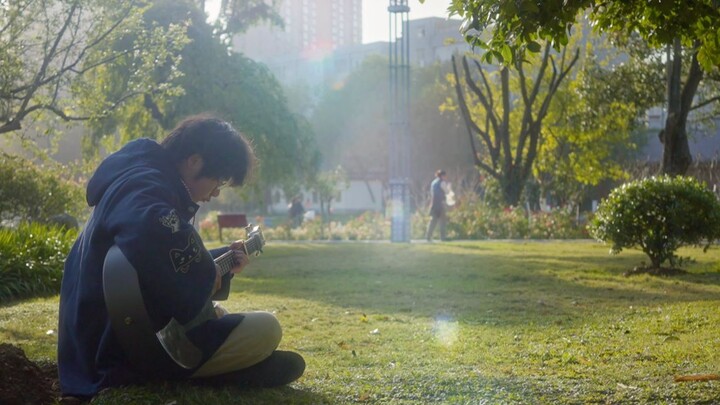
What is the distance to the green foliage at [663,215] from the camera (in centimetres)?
1353

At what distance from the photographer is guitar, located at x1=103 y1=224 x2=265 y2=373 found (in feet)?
13.4

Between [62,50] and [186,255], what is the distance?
10.9 metres

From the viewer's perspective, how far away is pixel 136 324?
13.7 ft

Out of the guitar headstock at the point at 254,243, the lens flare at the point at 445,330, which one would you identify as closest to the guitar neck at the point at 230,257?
the guitar headstock at the point at 254,243

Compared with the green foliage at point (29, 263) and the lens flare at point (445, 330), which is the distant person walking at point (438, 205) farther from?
the lens flare at point (445, 330)

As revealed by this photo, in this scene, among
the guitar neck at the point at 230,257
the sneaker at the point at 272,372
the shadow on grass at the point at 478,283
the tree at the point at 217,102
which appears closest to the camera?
the guitar neck at the point at 230,257

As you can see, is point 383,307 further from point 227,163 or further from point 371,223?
point 371,223

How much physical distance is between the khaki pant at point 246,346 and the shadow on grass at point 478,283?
484 cm

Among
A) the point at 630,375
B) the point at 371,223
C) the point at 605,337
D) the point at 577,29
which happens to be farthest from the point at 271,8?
the point at 630,375

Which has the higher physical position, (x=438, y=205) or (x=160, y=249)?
(x=160, y=249)

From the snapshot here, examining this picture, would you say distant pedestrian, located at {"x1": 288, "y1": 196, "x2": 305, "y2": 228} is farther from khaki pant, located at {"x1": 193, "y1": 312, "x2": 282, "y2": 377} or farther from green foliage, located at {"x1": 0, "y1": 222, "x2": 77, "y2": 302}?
khaki pant, located at {"x1": 193, "y1": 312, "x2": 282, "y2": 377}

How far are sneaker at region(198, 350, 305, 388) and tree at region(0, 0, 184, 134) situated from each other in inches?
354

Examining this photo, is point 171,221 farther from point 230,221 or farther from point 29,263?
point 230,221

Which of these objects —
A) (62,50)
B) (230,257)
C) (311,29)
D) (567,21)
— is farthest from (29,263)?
(311,29)
